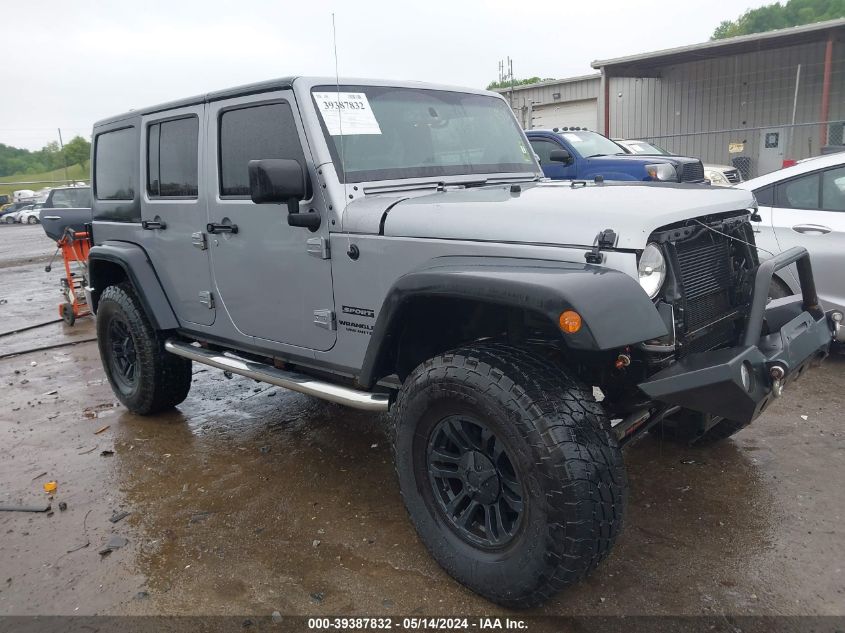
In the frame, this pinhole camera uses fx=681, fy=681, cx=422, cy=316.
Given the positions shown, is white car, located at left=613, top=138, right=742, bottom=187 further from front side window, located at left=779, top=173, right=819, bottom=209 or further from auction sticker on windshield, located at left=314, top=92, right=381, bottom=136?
auction sticker on windshield, located at left=314, top=92, right=381, bottom=136

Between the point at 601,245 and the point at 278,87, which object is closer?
the point at 601,245

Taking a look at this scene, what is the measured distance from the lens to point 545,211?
8.59 feet

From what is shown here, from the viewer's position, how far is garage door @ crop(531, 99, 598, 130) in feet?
70.0

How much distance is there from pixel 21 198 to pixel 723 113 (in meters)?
39.6

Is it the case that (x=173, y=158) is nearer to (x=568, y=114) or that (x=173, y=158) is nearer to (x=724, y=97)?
(x=724, y=97)

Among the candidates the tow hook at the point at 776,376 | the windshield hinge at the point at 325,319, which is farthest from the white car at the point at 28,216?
the tow hook at the point at 776,376

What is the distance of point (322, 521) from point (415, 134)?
79.2 inches

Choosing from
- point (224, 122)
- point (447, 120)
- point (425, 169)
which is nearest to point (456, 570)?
point (425, 169)

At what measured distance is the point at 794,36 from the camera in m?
16.1

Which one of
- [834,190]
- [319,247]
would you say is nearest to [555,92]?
[834,190]

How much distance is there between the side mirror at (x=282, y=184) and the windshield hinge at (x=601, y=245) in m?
1.36

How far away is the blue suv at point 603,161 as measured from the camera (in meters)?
9.14

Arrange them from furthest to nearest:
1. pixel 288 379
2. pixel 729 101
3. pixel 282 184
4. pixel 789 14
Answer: pixel 789 14
pixel 729 101
pixel 288 379
pixel 282 184

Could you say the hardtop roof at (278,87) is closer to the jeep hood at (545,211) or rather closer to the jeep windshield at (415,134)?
the jeep windshield at (415,134)
